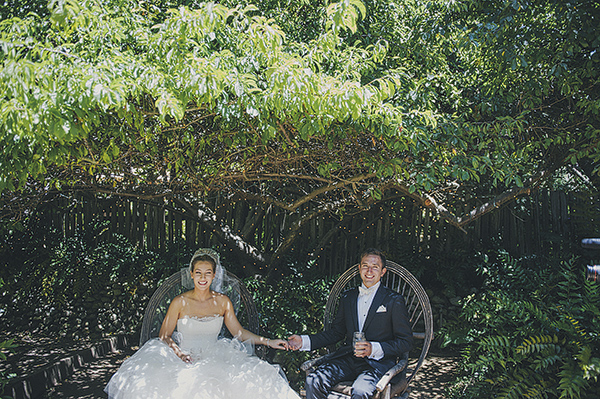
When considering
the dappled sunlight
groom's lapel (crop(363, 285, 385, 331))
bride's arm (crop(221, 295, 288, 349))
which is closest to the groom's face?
groom's lapel (crop(363, 285, 385, 331))

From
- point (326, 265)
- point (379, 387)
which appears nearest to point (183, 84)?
point (379, 387)

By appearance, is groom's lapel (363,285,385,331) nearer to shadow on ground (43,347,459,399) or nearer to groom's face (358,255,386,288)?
groom's face (358,255,386,288)

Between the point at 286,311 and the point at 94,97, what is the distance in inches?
151

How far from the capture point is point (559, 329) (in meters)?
4.12

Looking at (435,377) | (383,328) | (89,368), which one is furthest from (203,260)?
(435,377)

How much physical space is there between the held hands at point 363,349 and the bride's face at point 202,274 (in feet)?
4.20

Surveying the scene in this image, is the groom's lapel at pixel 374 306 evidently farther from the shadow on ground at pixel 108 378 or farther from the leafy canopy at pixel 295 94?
the shadow on ground at pixel 108 378

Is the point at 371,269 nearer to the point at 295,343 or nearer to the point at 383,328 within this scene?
the point at 383,328

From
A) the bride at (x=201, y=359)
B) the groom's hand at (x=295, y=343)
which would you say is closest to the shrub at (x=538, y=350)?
the groom's hand at (x=295, y=343)

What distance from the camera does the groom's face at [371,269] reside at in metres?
3.78

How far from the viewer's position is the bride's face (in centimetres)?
385

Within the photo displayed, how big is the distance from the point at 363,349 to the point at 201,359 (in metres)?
1.20

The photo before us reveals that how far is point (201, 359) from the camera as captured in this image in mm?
3607

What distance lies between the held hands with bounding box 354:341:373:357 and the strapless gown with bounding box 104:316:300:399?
1.68ft
